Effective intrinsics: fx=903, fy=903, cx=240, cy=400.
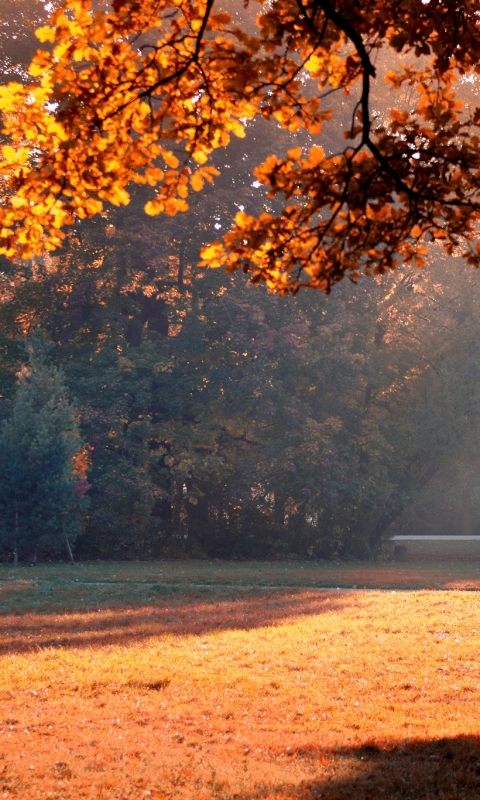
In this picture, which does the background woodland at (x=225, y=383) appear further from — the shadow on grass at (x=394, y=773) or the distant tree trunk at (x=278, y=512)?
the shadow on grass at (x=394, y=773)

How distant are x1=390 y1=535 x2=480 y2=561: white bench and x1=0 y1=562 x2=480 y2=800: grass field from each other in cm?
1913

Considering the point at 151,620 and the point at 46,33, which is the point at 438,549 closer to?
the point at 151,620

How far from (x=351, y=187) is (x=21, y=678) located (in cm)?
640

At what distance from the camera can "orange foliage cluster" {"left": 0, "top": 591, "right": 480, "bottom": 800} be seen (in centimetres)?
641

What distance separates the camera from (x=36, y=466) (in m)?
26.4

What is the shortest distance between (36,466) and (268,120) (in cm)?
2122

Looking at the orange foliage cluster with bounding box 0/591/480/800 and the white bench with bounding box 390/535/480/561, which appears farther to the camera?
the white bench with bounding box 390/535/480/561

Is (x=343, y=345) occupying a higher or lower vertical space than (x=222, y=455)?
higher

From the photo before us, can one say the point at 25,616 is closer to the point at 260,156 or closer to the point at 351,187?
the point at 351,187

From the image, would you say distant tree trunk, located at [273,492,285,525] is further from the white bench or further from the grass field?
the grass field

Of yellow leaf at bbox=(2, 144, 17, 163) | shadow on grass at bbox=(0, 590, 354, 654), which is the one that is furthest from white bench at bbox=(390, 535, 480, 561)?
yellow leaf at bbox=(2, 144, 17, 163)

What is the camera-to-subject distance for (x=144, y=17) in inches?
249

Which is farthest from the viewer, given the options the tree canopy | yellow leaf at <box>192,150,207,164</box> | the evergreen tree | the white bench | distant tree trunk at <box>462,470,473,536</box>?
distant tree trunk at <box>462,470,473,536</box>

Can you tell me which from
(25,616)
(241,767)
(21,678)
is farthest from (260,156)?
(241,767)
